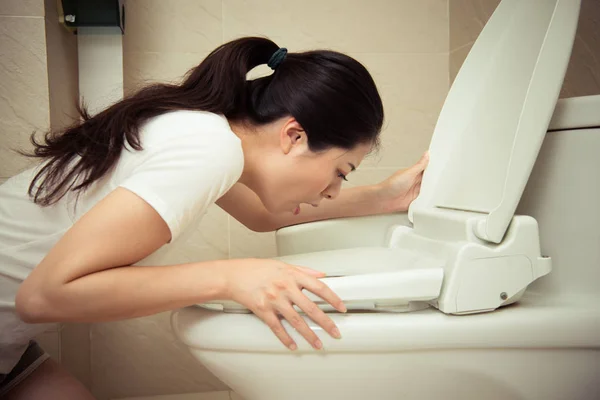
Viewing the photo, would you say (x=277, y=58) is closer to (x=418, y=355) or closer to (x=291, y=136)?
(x=291, y=136)

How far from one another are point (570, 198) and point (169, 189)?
538 millimetres

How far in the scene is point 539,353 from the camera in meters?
0.62

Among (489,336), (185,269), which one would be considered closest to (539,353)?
(489,336)

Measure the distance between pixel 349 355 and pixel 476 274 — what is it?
0.59 ft

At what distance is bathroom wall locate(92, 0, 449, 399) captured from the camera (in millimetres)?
1354

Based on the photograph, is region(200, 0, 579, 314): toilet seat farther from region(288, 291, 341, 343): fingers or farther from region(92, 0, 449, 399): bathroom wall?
region(92, 0, 449, 399): bathroom wall

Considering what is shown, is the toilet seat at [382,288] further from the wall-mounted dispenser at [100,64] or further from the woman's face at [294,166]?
the wall-mounted dispenser at [100,64]

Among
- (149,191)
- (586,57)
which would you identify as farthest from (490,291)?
(586,57)

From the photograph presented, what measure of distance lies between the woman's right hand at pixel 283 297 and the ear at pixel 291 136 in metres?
0.21

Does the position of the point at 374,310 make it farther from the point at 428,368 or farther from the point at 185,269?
the point at 185,269

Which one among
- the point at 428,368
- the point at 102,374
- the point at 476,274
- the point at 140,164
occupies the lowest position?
the point at 102,374

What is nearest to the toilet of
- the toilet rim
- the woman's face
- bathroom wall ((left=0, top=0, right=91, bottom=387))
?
the toilet rim

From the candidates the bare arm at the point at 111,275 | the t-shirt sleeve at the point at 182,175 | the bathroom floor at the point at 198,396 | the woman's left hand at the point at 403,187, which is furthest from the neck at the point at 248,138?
the bathroom floor at the point at 198,396

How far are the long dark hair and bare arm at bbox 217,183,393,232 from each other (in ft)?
0.82
